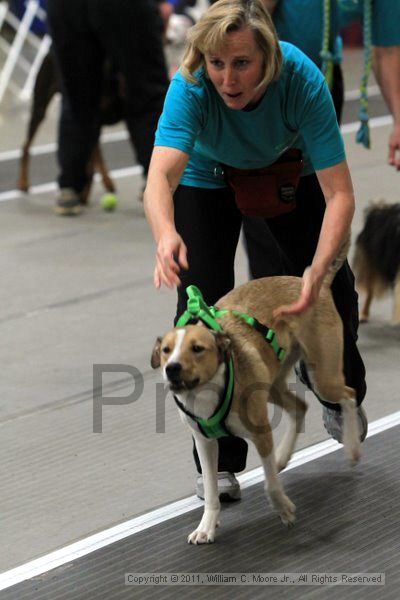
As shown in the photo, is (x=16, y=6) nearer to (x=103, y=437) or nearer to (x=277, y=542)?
(x=103, y=437)

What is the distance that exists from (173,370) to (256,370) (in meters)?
0.34

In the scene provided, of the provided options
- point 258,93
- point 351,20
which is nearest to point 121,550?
point 258,93

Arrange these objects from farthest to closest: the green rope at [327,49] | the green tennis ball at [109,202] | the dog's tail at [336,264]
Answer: the green tennis ball at [109,202] → the green rope at [327,49] → the dog's tail at [336,264]

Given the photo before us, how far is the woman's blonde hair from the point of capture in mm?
2574

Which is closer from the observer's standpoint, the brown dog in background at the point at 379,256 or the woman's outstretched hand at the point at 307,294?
the woman's outstretched hand at the point at 307,294

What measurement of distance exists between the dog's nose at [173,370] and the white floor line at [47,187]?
15.7 ft

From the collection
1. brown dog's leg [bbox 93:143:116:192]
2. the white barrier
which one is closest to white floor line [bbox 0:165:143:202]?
brown dog's leg [bbox 93:143:116:192]

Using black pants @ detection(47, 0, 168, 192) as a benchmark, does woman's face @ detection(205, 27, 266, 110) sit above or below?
above

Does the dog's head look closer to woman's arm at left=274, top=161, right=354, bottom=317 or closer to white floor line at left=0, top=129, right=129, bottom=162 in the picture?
woman's arm at left=274, top=161, right=354, bottom=317

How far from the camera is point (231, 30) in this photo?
2.58 meters

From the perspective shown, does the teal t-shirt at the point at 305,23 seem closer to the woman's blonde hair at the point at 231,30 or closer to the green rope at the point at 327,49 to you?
the green rope at the point at 327,49

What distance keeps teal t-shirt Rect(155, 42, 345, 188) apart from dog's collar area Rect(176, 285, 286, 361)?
1.27ft

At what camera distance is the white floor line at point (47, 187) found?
7129 mm

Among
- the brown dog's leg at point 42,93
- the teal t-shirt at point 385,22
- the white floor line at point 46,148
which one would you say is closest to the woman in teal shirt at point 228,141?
the teal t-shirt at point 385,22
